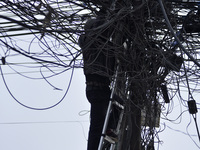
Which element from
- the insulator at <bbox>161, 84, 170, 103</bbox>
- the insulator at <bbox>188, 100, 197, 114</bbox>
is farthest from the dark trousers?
the insulator at <bbox>188, 100, 197, 114</bbox>

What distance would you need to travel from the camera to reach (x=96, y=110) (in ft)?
12.3

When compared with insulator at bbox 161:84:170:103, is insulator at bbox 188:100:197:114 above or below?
below

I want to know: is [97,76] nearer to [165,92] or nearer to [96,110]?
[96,110]

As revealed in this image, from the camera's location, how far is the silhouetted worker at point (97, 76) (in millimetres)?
3656

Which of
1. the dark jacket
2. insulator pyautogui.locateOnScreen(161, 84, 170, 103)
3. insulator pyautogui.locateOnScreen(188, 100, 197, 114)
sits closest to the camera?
the dark jacket

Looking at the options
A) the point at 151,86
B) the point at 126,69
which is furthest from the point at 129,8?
the point at 151,86

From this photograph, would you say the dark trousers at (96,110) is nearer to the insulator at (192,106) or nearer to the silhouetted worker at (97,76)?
the silhouetted worker at (97,76)

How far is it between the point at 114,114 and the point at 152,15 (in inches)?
47.1

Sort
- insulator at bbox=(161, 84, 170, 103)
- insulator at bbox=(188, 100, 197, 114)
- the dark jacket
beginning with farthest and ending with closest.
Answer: insulator at bbox=(161, 84, 170, 103)
insulator at bbox=(188, 100, 197, 114)
the dark jacket

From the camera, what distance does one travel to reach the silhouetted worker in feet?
12.0

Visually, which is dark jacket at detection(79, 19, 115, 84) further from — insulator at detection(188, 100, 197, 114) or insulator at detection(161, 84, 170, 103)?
insulator at detection(188, 100, 197, 114)

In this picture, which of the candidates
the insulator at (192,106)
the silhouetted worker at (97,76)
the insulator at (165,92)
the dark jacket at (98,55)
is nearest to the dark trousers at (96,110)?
the silhouetted worker at (97,76)

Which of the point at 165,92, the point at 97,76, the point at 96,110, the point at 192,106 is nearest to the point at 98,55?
the point at 97,76

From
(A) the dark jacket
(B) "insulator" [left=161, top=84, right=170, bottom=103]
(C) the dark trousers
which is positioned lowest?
(C) the dark trousers
